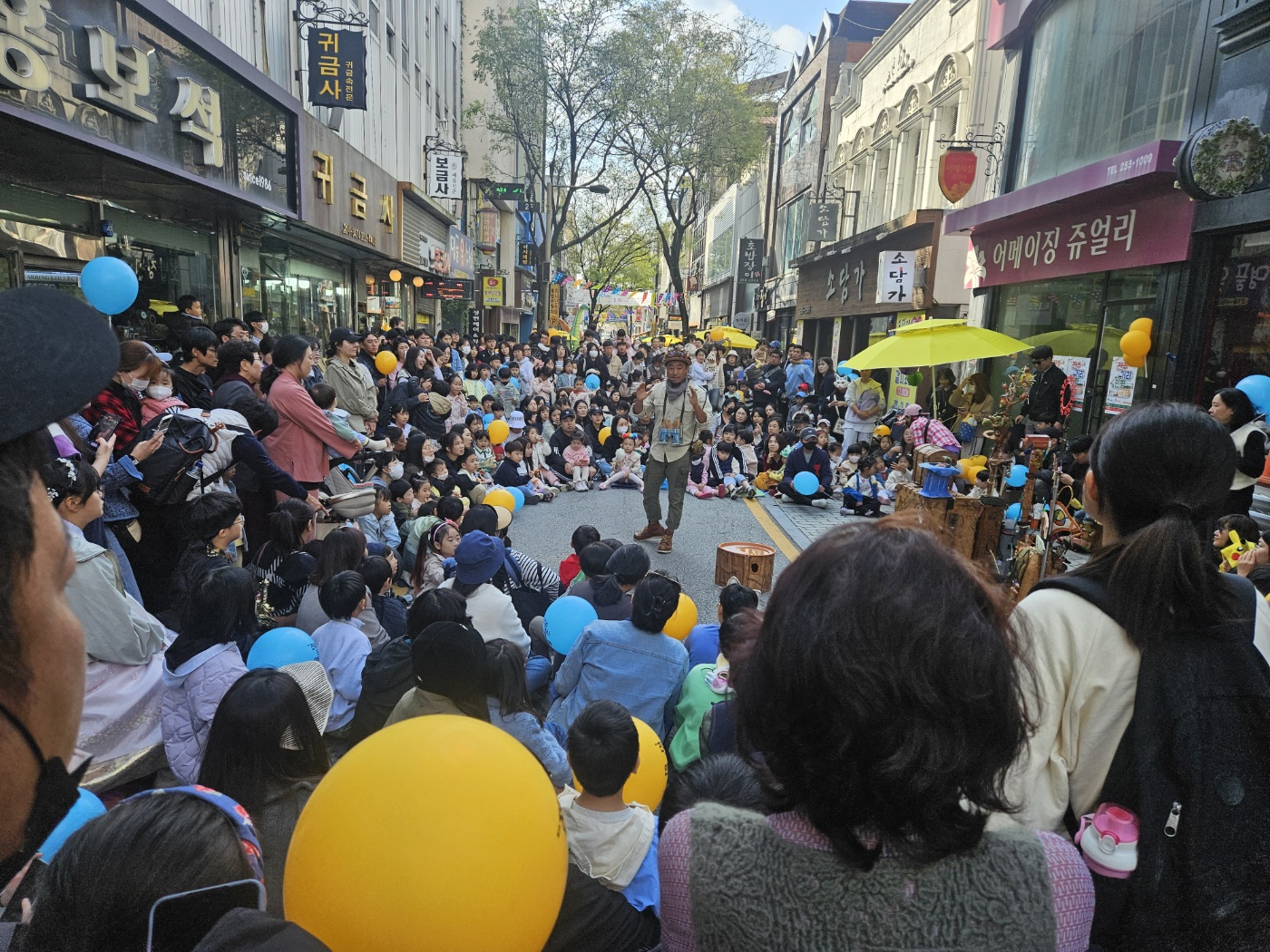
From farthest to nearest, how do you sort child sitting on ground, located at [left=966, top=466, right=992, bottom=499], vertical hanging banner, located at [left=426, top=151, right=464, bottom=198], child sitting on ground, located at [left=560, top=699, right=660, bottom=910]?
vertical hanging banner, located at [left=426, top=151, right=464, bottom=198] < child sitting on ground, located at [left=966, top=466, right=992, bottom=499] < child sitting on ground, located at [left=560, top=699, right=660, bottom=910]

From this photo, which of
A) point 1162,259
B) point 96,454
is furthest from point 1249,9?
point 96,454

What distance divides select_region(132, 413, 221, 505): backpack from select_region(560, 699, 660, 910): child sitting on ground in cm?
301

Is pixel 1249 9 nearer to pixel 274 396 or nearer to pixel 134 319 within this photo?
pixel 274 396

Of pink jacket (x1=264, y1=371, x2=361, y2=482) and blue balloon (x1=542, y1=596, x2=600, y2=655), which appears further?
pink jacket (x1=264, y1=371, x2=361, y2=482)

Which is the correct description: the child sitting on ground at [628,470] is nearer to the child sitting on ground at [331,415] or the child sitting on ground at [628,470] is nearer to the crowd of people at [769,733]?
the child sitting on ground at [331,415]

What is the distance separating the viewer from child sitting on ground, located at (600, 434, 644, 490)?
36.9 feet

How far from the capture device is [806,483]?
33.2ft

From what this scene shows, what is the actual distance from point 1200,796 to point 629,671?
2.33 metres

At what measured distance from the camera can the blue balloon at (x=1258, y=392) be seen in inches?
205

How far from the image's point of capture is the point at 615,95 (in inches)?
830

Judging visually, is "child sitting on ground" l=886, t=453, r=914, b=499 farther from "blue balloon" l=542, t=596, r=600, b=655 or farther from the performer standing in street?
"blue balloon" l=542, t=596, r=600, b=655

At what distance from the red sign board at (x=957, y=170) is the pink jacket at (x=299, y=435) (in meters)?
10.7

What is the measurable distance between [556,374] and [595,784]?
15.4 metres

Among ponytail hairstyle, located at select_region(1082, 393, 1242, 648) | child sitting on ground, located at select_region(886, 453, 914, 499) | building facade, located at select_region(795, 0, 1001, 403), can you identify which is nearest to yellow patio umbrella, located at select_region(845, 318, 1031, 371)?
child sitting on ground, located at select_region(886, 453, 914, 499)
